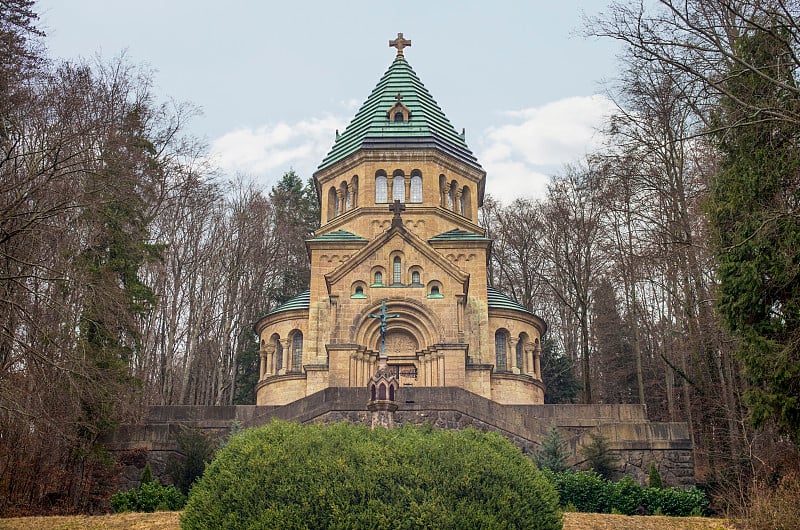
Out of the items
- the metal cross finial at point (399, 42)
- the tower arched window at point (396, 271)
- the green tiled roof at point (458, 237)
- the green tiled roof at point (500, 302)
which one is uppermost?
the metal cross finial at point (399, 42)

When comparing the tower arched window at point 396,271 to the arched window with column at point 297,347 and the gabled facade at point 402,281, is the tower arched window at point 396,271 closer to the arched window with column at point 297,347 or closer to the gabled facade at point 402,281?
the gabled facade at point 402,281

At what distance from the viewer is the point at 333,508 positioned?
42.3 feet

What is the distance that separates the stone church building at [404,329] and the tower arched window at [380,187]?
0.18ft

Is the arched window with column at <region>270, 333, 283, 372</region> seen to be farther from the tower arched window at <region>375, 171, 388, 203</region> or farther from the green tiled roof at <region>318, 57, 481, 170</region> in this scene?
the green tiled roof at <region>318, 57, 481, 170</region>

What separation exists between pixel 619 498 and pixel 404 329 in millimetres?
11932

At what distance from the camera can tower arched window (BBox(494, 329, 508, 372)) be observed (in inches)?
1277

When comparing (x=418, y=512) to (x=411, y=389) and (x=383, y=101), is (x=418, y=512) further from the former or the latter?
(x=383, y=101)

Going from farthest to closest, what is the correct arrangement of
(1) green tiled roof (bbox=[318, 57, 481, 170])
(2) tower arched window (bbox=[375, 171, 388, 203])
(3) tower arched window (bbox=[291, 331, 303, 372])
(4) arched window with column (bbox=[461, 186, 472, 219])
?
1. (4) arched window with column (bbox=[461, 186, 472, 219])
2. (1) green tiled roof (bbox=[318, 57, 481, 170])
3. (2) tower arched window (bbox=[375, 171, 388, 203])
4. (3) tower arched window (bbox=[291, 331, 303, 372])

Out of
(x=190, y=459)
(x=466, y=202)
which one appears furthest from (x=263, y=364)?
(x=190, y=459)

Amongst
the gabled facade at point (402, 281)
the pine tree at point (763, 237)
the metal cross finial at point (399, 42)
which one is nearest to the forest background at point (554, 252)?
the pine tree at point (763, 237)

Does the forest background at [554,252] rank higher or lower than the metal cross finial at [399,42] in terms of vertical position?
lower

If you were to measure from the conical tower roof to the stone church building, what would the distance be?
0.26 ft

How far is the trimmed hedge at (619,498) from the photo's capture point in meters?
19.3

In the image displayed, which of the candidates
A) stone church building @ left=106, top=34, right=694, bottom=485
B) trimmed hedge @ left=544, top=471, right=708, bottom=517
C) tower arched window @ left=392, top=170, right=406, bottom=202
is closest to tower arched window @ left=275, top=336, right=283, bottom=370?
stone church building @ left=106, top=34, right=694, bottom=485
